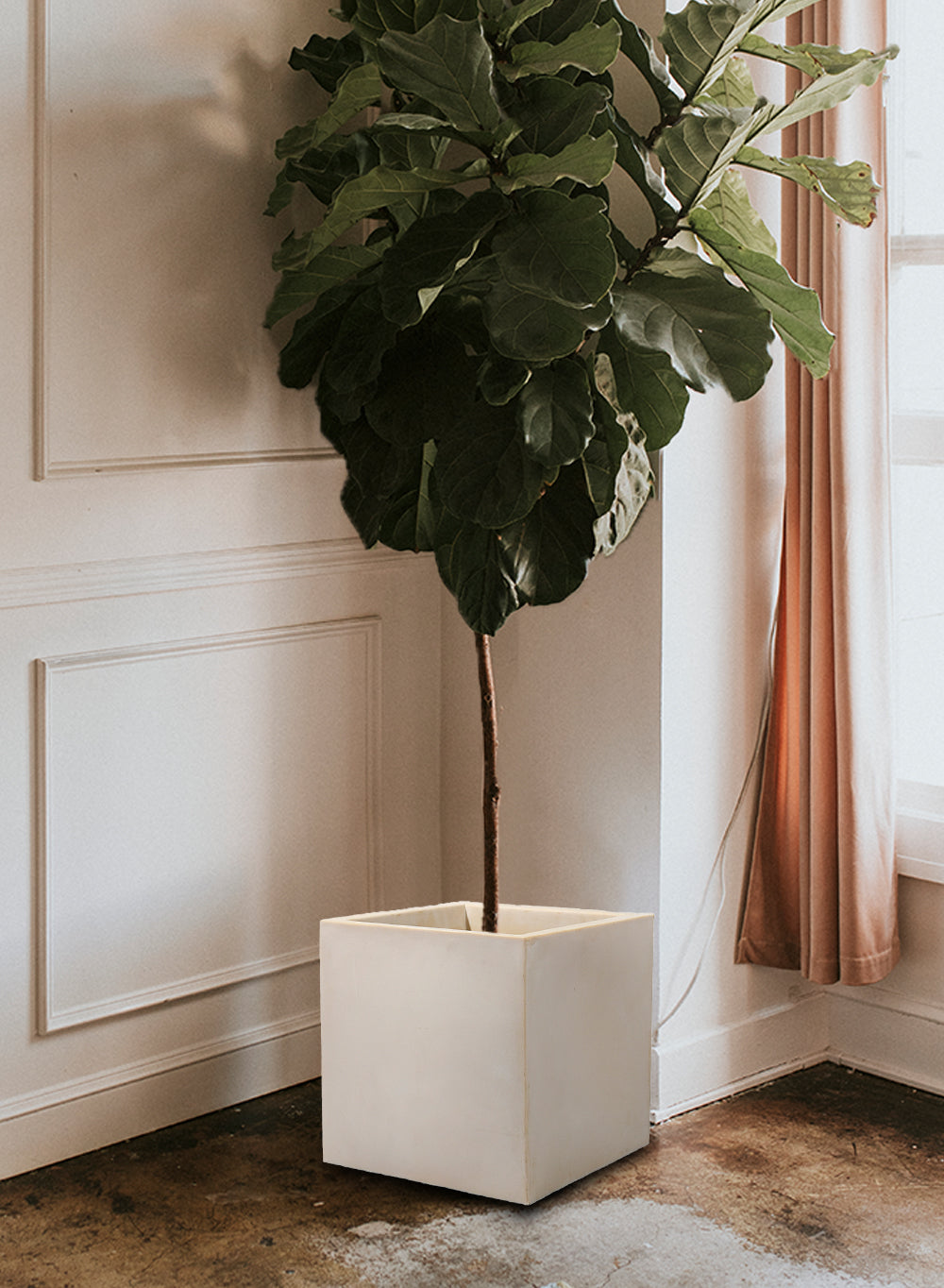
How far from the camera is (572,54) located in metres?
1.85

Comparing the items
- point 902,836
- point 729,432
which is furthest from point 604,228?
point 902,836

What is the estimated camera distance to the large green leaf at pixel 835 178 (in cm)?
204

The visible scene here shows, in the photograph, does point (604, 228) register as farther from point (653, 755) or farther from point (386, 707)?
point (386, 707)

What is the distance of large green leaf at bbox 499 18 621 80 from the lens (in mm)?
1825

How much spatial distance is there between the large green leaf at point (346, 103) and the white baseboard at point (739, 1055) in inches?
58.4

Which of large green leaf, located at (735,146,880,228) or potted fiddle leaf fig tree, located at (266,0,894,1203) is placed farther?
large green leaf, located at (735,146,880,228)

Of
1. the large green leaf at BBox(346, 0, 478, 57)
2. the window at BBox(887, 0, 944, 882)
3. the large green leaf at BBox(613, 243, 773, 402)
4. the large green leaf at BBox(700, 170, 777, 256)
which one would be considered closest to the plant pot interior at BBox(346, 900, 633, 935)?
the window at BBox(887, 0, 944, 882)

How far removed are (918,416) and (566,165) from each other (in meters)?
0.95

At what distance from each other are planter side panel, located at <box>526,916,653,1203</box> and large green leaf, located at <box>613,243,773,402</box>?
809mm

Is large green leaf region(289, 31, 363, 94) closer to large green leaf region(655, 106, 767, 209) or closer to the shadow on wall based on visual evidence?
the shadow on wall

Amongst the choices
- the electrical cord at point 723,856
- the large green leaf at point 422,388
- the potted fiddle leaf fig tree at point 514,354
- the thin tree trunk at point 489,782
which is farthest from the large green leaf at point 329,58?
the electrical cord at point 723,856

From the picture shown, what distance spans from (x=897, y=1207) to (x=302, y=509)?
139 cm

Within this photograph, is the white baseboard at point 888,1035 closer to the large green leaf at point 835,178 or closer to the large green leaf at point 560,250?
the large green leaf at point 835,178

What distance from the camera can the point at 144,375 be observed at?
233 cm
